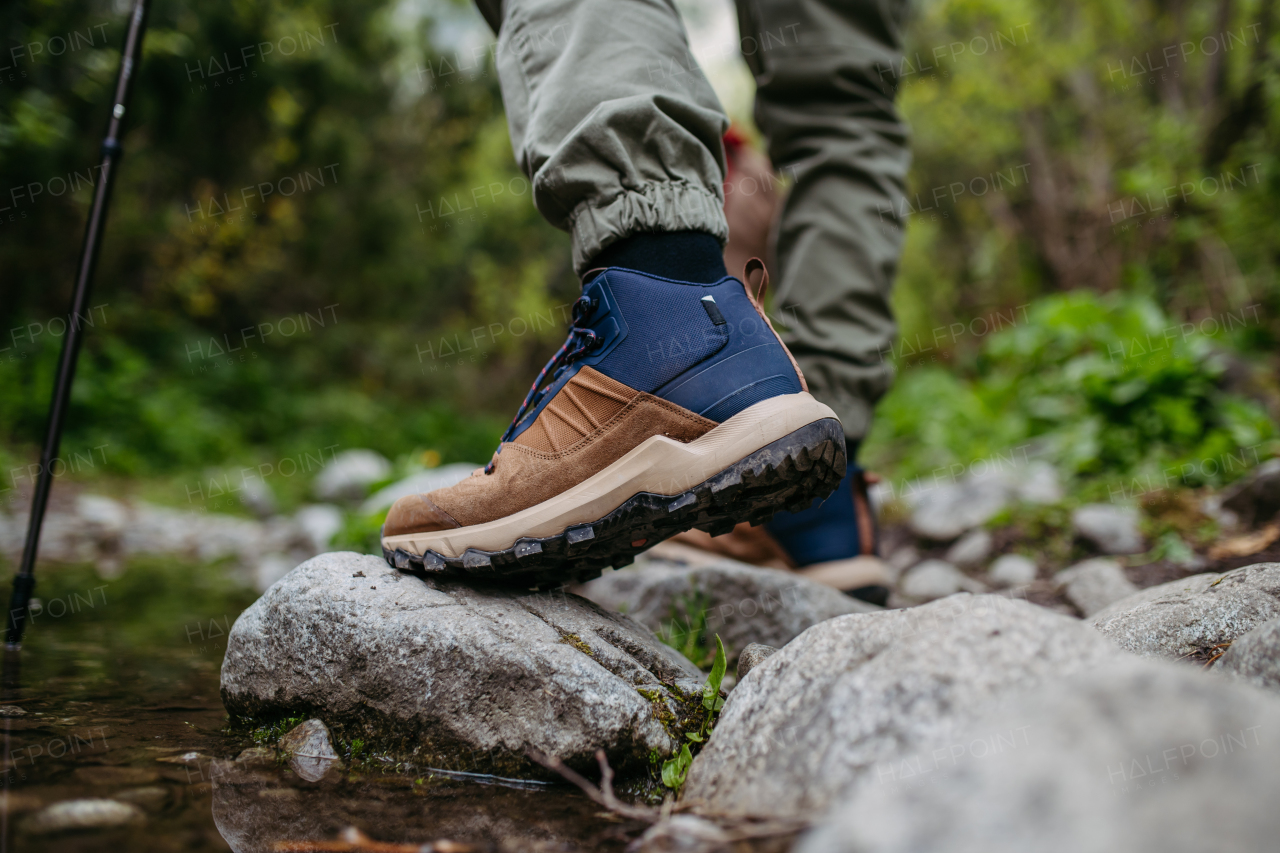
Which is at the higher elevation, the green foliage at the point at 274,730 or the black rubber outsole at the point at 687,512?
the black rubber outsole at the point at 687,512

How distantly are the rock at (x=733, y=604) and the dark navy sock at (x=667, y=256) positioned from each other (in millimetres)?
889

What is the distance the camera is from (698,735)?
1281 millimetres

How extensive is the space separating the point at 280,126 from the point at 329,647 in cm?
988

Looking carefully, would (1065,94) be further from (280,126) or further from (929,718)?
(929,718)

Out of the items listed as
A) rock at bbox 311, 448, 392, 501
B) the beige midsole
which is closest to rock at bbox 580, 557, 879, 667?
the beige midsole

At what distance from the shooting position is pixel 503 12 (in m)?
1.72

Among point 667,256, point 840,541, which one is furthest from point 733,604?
point 667,256

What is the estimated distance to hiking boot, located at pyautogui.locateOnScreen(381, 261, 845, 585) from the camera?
55.0 inches

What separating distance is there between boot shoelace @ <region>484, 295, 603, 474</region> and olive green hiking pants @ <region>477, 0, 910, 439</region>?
98 millimetres

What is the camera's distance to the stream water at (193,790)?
926 mm

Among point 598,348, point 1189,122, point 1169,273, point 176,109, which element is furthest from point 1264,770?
point 176,109

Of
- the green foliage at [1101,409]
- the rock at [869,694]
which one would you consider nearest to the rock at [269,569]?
the rock at [869,694]

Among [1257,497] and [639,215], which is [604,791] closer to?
[639,215]

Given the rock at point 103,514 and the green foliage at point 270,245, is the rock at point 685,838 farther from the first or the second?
the green foliage at point 270,245
